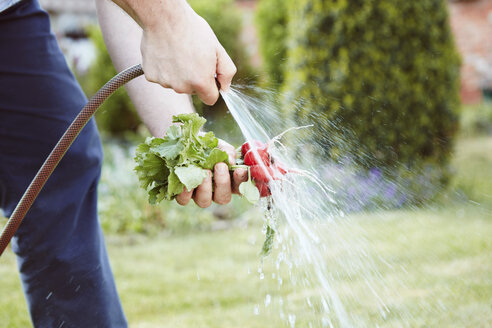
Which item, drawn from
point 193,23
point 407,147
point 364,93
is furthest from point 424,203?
point 193,23

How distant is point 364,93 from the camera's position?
5023mm

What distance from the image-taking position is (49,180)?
1886 millimetres

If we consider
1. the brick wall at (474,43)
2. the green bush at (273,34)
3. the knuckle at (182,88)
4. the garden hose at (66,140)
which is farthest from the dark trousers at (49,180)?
the brick wall at (474,43)

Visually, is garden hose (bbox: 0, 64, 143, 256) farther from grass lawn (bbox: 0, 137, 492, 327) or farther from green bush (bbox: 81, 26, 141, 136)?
green bush (bbox: 81, 26, 141, 136)

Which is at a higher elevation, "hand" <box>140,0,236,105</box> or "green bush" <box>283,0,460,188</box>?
"hand" <box>140,0,236,105</box>

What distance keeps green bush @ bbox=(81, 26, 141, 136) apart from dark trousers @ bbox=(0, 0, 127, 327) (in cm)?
674

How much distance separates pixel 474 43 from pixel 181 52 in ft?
32.1

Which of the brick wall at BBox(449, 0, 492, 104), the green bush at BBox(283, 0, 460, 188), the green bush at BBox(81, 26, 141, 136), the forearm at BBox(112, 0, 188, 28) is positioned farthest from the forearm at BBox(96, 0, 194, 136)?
the brick wall at BBox(449, 0, 492, 104)

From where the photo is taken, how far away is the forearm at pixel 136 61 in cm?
186

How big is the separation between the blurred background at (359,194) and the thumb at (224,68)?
1595 mm

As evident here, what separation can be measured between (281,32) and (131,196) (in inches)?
160

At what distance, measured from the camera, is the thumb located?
58.4 inches

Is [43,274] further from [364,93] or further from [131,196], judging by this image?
[364,93]

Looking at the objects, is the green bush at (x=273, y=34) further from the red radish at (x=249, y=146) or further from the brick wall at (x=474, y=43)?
the red radish at (x=249, y=146)
